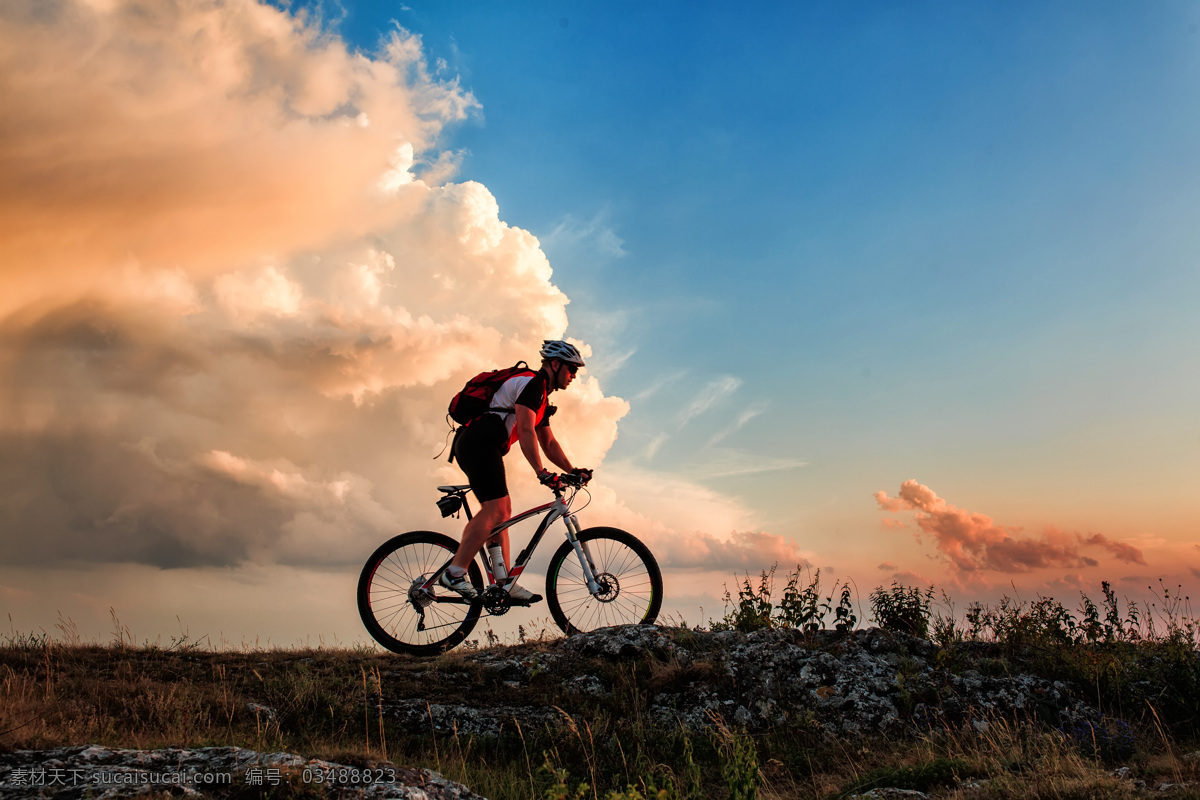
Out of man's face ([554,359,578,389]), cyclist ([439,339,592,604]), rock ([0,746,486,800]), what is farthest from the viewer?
man's face ([554,359,578,389])

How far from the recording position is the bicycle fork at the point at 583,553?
8367 millimetres

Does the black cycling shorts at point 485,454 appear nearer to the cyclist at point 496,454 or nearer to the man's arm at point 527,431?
the cyclist at point 496,454

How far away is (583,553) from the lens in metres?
8.37

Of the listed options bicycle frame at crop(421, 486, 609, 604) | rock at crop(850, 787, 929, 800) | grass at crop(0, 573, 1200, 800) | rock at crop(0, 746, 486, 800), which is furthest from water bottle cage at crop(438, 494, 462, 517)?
rock at crop(850, 787, 929, 800)

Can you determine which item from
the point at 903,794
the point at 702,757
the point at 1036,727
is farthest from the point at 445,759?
the point at 1036,727

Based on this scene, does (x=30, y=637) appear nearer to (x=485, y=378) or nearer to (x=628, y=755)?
(x=485, y=378)

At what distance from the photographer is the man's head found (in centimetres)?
818

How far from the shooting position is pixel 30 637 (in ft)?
29.4

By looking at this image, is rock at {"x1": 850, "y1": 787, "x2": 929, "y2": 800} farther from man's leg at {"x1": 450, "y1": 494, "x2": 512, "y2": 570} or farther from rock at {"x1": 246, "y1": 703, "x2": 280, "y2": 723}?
rock at {"x1": 246, "y1": 703, "x2": 280, "y2": 723}

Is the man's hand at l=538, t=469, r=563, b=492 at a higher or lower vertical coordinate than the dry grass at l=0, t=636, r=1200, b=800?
higher

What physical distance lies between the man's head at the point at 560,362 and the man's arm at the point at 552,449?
555 millimetres

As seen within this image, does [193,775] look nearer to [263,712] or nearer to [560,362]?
[263,712]

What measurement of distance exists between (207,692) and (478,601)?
2.88 metres

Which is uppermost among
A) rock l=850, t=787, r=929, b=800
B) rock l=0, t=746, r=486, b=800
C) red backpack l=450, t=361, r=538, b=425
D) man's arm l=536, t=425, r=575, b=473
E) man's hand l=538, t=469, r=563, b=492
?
red backpack l=450, t=361, r=538, b=425
